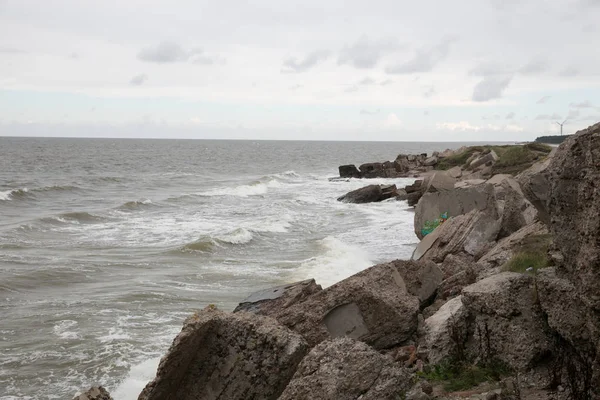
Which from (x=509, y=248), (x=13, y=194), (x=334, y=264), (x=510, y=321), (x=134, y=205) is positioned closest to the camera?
(x=510, y=321)

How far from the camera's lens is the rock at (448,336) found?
7.16 m

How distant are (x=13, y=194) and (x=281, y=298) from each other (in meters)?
42.1

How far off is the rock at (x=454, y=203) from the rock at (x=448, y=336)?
906 cm

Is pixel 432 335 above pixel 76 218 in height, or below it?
above

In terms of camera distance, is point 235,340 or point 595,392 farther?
point 235,340

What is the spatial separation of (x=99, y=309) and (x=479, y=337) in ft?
37.1

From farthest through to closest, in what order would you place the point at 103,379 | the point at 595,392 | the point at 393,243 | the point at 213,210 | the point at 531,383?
the point at 213,210, the point at 393,243, the point at 103,379, the point at 531,383, the point at 595,392

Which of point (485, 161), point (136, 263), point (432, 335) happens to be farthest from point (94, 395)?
point (485, 161)

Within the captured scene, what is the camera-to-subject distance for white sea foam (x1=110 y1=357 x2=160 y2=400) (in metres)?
10.9

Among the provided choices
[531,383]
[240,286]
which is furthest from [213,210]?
[531,383]

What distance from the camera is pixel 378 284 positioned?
28.2 feet

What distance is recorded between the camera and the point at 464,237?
1434 cm

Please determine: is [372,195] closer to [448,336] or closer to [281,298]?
[281,298]

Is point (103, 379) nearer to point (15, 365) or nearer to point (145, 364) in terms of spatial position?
point (145, 364)
